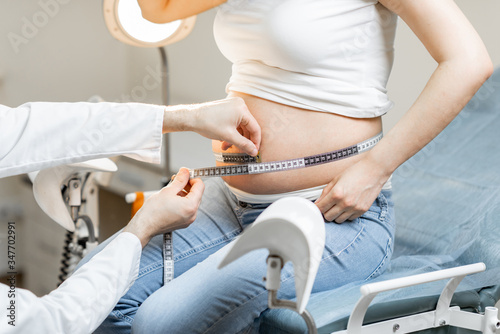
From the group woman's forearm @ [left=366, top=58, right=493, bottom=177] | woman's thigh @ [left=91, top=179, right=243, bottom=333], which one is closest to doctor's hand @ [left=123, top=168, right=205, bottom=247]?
woman's thigh @ [left=91, top=179, right=243, bottom=333]

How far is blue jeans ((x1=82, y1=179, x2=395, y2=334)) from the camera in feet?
3.65

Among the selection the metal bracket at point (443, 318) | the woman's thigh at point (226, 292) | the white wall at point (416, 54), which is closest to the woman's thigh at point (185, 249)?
the woman's thigh at point (226, 292)

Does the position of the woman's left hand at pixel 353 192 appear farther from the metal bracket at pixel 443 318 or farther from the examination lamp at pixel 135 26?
the examination lamp at pixel 135 26

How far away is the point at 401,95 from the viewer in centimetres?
203

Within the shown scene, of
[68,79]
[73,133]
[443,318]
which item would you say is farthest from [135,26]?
[68,79]

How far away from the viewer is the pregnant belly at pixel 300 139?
4.08 feet

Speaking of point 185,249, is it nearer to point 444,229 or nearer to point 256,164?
point 256,164

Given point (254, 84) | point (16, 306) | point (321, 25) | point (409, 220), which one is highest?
point (321, 25)

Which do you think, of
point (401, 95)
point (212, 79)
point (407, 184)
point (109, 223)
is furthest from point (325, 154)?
point (109, 223)

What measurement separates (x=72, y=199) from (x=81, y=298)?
29.6 inches

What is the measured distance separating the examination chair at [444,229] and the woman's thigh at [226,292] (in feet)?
0.12

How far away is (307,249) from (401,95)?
1.34m

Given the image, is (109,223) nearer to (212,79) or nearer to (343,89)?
(212,79)

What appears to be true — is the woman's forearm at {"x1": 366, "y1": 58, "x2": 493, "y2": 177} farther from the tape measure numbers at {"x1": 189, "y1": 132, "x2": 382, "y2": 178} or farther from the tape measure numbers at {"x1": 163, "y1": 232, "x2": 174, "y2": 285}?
the tape measure numbers at {"x1": 163, "y1": 232, "x2": 174, "y2": 285}
